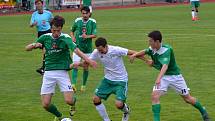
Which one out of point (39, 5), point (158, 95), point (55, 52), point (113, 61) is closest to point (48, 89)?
point (55, 52)

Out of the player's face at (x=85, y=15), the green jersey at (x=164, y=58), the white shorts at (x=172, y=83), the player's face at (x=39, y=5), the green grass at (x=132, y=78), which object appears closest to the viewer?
the green jersey at (x=164, y=58)

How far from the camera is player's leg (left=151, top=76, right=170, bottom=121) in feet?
37.4

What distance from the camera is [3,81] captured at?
18016 mm

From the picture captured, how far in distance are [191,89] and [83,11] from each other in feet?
11.6

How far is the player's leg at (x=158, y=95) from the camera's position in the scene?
11.4m

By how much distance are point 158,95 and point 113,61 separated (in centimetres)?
111

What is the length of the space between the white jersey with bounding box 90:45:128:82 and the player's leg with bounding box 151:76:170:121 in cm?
72

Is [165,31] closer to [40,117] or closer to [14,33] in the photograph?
[14,33]

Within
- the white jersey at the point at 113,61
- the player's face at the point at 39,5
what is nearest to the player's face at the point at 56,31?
the white jersey at the point at 113,61

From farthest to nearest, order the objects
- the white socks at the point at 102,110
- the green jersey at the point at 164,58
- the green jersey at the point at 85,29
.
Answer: the green jersey at the point at 85,29 < the white socks at the point at 102,110 < the green jersey at the point at 164,58

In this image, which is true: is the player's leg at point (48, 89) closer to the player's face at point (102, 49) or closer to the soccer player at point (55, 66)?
the soccer player at point (55, 66)

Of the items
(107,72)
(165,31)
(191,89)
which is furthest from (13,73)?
(165,31)

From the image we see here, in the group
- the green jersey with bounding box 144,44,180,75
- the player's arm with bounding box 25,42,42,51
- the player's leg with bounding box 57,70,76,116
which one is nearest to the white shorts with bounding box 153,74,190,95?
the green jersey with bounding box 144,44,180,75

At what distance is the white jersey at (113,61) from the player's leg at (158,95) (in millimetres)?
723
